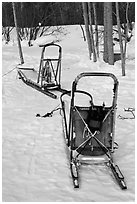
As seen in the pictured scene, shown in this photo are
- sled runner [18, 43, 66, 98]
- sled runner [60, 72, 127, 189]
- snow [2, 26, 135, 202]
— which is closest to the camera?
snow [2, 26, 135, 202]

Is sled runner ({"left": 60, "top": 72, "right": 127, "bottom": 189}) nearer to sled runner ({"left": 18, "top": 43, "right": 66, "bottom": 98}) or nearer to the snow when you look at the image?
the snow

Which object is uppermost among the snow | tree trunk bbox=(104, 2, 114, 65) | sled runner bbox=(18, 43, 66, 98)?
tree trunk bbox=(104, 2, 114, 65)

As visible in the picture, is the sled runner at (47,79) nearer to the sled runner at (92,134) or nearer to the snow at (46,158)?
the snow at (46,158)

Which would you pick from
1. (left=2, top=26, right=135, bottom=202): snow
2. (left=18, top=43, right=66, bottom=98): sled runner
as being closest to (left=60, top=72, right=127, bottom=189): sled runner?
(left=2, top=26, right=135, bottom=202): snow

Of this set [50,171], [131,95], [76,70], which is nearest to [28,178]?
[50,171]

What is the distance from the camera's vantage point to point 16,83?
9047 millimetres

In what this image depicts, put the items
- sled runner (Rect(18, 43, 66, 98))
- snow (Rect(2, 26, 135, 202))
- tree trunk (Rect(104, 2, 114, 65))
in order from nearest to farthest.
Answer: snow (Rect(2, 26, 135, 202)), sled runner (Rect(18, 43, 66, 98)), tree trunk (Rect(104, 2, 114, 65))

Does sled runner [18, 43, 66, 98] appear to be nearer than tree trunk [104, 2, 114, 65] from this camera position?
Yes

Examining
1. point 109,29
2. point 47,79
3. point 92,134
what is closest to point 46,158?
point 92,134

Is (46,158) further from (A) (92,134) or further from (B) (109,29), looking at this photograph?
(B) (109,29)

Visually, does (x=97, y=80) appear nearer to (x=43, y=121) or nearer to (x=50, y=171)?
(x=43, y=121)

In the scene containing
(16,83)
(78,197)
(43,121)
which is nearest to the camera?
(78,197)

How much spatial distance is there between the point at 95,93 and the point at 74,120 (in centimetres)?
400

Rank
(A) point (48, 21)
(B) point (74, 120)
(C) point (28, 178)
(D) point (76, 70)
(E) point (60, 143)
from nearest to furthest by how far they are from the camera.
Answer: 1. (C) point (28, 178)
2. (B) point (74, 120)
3. (E) point (60, 143)
4. (D) point (76, 70)
5. (A) point (48, 21)
